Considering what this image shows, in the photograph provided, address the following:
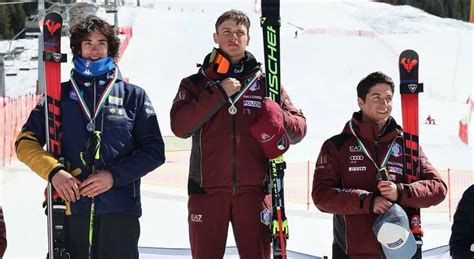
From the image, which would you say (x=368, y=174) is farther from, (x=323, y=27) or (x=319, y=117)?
(x=323, y=27)

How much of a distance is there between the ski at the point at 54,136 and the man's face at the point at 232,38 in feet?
2.51

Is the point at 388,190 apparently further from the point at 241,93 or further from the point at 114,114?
the point at 114,114

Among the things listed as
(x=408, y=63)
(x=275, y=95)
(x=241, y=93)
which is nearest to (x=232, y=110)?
(x=241, y=93)

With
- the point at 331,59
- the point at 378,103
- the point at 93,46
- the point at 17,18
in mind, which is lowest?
the point at 378,103

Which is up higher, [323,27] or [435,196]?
[323,27]

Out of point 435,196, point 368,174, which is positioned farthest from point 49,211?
point 435,196

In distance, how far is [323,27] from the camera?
5009 cm

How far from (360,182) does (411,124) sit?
0.40 meters

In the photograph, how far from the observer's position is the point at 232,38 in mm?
3641

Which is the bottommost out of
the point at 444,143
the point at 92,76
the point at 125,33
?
the point at 444,143

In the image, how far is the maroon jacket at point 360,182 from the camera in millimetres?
3484

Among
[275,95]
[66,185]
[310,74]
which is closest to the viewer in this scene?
[66,185]

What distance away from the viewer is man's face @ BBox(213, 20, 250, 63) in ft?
11.9

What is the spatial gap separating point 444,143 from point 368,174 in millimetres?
14421
